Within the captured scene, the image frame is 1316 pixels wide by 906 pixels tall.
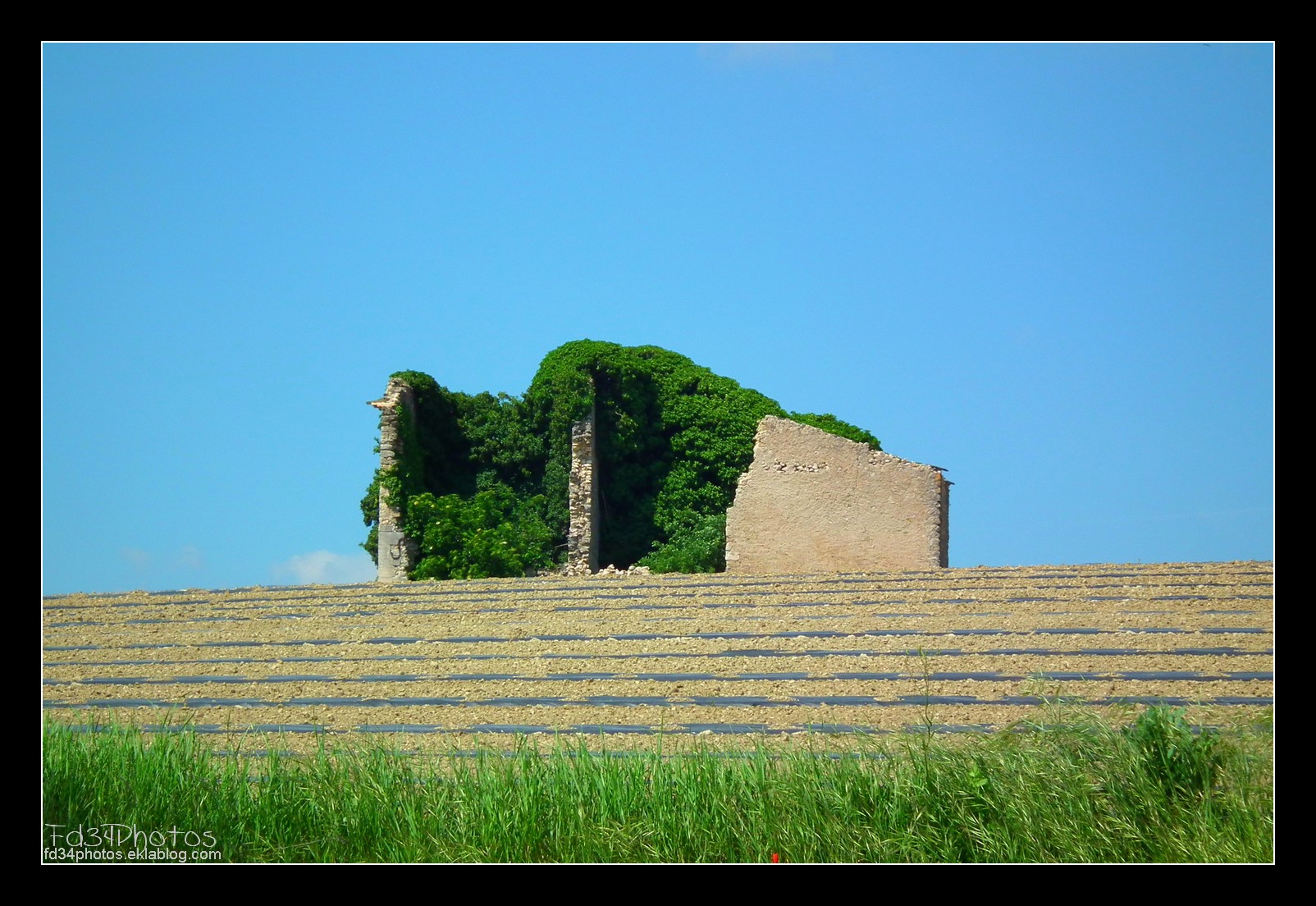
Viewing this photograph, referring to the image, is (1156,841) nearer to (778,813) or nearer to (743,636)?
(778,813)

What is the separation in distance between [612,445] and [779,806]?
14.7 meters

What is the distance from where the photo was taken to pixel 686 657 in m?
8.45

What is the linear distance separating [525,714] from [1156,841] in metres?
3.87

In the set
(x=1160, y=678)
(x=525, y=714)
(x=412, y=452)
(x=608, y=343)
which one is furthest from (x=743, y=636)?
(x=608, y=343)

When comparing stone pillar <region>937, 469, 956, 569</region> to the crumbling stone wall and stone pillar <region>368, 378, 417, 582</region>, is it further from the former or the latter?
stone pillar <region>368, 378, 417, 582</region>

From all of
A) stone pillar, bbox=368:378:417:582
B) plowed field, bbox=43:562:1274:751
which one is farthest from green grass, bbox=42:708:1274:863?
stone pillar, bbox=368:378:417:582

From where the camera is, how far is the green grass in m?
5.18

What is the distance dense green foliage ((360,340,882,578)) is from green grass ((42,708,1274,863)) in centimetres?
1251

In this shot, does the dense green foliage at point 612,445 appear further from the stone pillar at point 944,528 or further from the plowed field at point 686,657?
the plowed field at point 686,657

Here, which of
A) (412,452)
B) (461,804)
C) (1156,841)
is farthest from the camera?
(412,452)

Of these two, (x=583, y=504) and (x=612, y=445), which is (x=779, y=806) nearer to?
(x=583, y=504)

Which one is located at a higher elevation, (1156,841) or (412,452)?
(412,452)

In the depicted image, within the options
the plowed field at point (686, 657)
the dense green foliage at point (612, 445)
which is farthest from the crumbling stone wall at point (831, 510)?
the dense green foliage at point (612, 445)

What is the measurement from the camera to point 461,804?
18.2 feet
